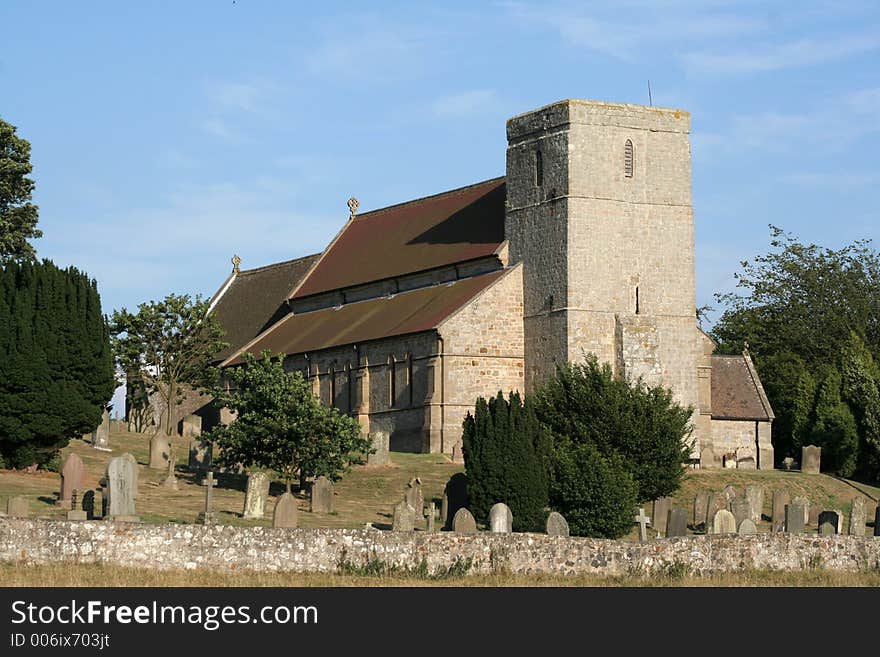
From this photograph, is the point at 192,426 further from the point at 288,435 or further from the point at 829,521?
the point at 829,521

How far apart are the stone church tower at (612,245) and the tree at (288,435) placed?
46.2ft

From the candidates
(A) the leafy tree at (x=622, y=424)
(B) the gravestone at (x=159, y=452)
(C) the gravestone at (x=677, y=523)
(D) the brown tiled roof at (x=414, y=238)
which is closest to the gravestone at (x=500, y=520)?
(C) the gravestone at (x=677, y=523)

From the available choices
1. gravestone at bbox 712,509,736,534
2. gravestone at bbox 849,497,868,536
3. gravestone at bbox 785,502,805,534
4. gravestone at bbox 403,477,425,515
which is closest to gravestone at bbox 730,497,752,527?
gravestone at bbox 785,502,805,534

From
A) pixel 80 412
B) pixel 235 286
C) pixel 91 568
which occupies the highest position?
pixel 235 286

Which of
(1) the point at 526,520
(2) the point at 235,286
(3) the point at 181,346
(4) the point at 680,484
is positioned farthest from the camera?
(2) the point at 235,286

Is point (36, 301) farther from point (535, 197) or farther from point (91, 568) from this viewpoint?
point (535, 197)

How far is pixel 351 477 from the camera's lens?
5247 centimetres

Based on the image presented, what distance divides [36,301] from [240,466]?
9092 mm

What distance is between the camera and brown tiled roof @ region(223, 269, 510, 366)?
65.1 meters

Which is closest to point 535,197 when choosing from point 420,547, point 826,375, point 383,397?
point 383,397

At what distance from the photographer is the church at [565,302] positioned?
62312 millimetres

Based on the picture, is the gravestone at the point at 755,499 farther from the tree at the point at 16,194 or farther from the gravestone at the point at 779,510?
the tree at the point at 16,194

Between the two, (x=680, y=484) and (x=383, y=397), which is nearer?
(x=680, y=484)

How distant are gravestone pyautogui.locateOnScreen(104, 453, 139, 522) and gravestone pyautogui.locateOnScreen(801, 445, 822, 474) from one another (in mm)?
A: 30213
